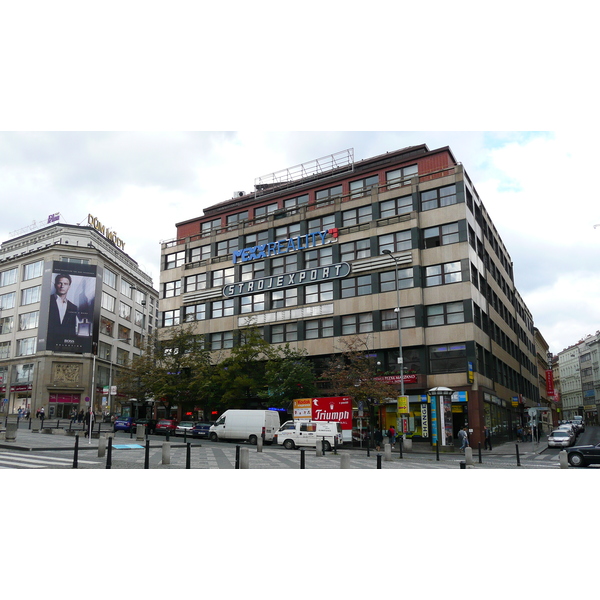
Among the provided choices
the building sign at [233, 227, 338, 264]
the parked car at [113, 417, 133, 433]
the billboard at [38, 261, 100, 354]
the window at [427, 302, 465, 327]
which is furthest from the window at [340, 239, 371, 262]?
the billboard at [38, 261, 100, 354]

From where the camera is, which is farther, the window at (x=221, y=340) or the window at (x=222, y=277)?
the window at (x=222, y=277)

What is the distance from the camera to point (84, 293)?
77562mm

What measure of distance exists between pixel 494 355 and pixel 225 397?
23.6 metres

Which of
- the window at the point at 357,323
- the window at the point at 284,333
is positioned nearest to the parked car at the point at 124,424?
the window at the point at 284,333

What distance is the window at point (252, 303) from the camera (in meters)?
51.7

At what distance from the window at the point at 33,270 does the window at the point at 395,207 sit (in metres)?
52.7

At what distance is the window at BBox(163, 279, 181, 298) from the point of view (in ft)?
192

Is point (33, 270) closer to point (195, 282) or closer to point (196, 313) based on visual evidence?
point (195, 282)

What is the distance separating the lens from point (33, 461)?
63.5 ft

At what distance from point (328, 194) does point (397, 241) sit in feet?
33.1

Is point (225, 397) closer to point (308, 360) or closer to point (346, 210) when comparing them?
point (308, 360)

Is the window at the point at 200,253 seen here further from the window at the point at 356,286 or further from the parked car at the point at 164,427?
the parked car at the point at 164,427
